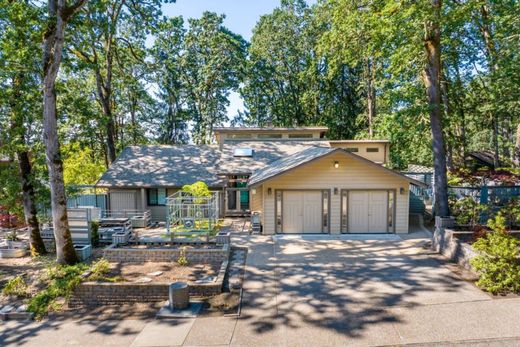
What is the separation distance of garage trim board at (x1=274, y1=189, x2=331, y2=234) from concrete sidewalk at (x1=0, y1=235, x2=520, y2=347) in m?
4.41

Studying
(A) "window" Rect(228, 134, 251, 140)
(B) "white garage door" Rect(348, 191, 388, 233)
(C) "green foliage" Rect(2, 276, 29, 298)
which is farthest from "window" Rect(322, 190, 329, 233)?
(C) "green foliage" Rect(2, 276, 29, 298)

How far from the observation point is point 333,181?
14289 millimetres

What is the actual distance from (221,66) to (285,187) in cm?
2162

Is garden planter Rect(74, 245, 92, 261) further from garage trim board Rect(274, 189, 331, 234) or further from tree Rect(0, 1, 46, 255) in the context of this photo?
garage trim board Rect(274, 189, 331, 234)

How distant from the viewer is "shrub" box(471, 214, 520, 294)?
26.3ft

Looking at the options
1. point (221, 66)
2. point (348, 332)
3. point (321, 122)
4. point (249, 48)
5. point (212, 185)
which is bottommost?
point (348, 332)

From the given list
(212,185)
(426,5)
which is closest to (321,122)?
(212,185)

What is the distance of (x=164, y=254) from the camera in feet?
37.7

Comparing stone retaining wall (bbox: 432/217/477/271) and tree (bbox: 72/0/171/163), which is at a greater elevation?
tree (bbox: 72/0/171/163)

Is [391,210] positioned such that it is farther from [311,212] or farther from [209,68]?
[209,68]

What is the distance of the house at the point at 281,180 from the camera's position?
46.9 ft

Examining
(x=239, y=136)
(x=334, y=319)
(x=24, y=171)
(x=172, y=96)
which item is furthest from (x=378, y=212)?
(x=172, y=96)

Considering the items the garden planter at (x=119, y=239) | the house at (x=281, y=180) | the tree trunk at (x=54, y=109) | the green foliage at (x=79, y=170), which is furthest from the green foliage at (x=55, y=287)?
the green foliage at (x=79, y=170)

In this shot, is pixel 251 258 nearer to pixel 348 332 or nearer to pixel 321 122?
pixel 348 332
